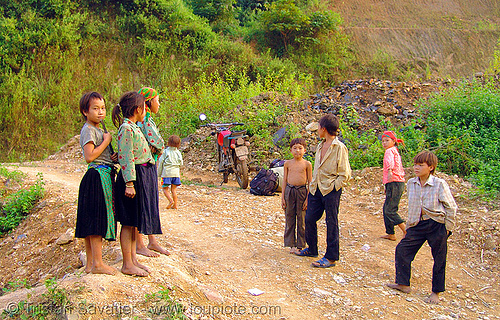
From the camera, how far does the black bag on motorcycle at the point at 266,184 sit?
731 cm

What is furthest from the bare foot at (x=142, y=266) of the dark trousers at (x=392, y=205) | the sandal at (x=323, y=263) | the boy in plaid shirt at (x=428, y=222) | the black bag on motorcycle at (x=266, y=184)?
the black bag on motorcycle at (x=266, y=184)

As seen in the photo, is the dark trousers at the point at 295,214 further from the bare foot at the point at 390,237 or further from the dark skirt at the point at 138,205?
the dark skirt at the point at 138,205

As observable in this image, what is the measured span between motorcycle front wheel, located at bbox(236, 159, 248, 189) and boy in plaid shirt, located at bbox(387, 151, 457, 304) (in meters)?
4.21

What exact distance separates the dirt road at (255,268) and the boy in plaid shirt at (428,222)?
0.22m

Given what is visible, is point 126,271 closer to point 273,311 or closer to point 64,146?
point 273,311

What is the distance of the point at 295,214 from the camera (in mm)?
4625

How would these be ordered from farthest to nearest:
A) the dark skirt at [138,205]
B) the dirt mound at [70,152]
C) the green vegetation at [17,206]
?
1. the dirt mound at [70,152]
2. the green vegetation at [17,206]
3. the dark skirt at [138,205]

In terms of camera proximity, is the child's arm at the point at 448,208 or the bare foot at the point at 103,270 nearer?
the bare foot at the point at 103,270

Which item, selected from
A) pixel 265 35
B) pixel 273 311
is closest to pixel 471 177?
pixel 273 311

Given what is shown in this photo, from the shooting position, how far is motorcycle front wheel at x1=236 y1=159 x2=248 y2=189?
779 cm

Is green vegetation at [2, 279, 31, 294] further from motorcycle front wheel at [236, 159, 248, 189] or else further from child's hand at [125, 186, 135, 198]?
motorcycle front wheel at [236, 159, 248, 189]

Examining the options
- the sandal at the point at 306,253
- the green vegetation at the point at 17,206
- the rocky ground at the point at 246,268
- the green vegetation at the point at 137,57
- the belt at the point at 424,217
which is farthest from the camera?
the green vegetation at the point at 137,57

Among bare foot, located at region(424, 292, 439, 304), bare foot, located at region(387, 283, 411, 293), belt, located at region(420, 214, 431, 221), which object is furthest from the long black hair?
bare foot, located at region(424, 292, 439, 304)

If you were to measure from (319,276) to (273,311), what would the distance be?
3.20ft
